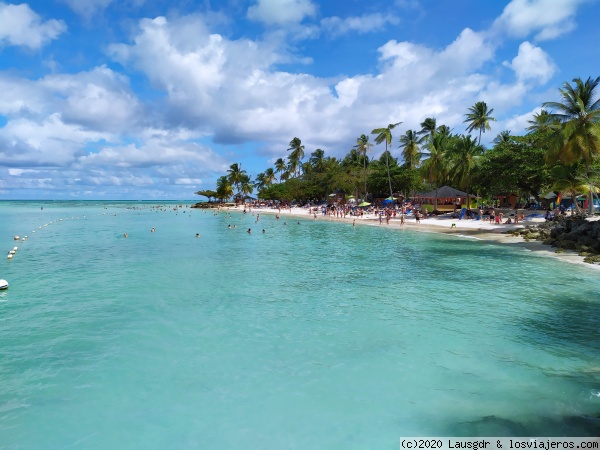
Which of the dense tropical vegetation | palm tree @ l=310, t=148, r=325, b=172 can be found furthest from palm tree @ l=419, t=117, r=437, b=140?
palm tree @ l=310, t=148, r=325, b=172

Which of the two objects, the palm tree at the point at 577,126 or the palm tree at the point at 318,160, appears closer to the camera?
the palm tree at the point at 577,126

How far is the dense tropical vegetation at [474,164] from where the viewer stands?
27.5 m

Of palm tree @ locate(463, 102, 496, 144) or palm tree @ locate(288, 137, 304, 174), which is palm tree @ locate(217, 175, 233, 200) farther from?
palm tree @ locate(463, 102, 496, 144)

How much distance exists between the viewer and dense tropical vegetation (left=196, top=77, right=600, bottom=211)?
27516 millimetres

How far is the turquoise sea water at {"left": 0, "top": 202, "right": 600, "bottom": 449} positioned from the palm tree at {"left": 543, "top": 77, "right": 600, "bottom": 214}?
13.2m

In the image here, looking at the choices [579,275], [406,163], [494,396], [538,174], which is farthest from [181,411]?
[406,163]

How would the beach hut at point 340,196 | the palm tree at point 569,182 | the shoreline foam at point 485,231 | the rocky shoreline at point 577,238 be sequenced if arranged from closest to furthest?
the rocky shoreline at point 577,238, the shoreline foam at point 485,231, the palm tree at point 569,182, the beach hut at point 340,196

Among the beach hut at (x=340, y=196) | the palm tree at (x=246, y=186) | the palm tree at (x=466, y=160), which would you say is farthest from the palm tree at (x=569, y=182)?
the palm tree at (x=246, y=186)

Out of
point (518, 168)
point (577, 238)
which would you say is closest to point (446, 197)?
point (518, 168)

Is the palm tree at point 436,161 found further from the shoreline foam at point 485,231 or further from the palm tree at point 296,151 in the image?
the palm tree at point 296,151

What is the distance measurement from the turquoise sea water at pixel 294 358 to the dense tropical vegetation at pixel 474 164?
14181mm

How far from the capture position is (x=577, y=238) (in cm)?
2289

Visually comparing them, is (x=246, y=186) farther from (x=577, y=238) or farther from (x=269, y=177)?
(x=577, y=238)

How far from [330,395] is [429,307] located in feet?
20.8
